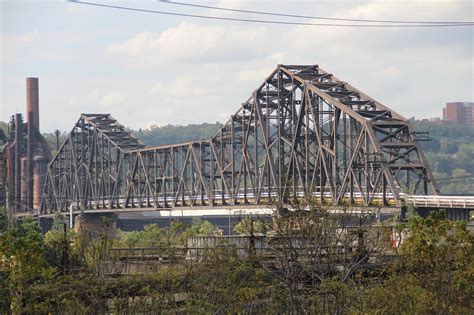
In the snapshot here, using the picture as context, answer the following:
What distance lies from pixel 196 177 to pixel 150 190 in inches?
476

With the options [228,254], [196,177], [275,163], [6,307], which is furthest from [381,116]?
[6,307]

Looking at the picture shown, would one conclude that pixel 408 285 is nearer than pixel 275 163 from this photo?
Yes

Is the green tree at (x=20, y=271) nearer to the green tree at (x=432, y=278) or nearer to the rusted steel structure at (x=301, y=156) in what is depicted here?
the green tree at (x=432, y=278)

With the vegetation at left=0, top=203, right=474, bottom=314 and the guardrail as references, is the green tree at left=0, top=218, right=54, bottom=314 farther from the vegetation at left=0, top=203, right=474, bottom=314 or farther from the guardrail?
the guardrail

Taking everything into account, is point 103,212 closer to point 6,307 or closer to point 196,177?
point 196,177

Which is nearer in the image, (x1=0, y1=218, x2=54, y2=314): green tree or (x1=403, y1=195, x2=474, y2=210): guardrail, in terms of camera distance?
(x1=0, y1=218, x2=54, y2=314): green tree

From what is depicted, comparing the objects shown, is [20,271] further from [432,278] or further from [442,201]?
[442,201]

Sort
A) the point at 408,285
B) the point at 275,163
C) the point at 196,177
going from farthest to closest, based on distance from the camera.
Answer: the point at 196,177, the point at 275,163, the point at 408,285

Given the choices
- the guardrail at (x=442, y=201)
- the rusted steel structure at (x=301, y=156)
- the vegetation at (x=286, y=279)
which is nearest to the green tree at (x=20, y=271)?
the vegetation at (x=286, y=279)

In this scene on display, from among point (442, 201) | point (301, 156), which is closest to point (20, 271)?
point (442, 201)

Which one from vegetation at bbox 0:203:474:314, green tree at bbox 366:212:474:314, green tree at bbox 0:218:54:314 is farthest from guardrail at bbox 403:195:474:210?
green tree at bbox 0:218:54:314

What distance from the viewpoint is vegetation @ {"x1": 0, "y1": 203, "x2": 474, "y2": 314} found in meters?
54.9

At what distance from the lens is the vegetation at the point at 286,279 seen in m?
54.9

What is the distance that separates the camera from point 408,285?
5494cm
